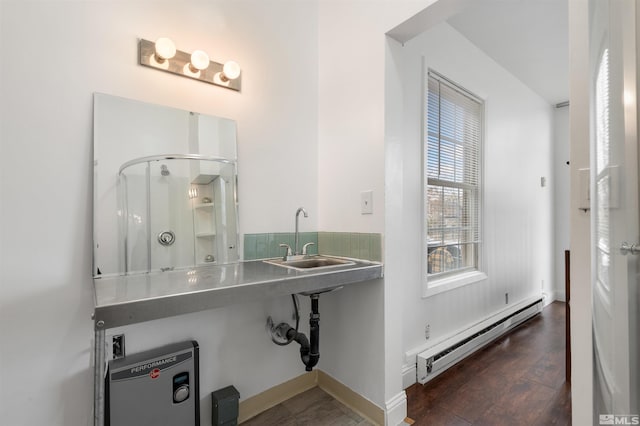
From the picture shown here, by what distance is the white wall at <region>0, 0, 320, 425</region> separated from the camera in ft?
3.83

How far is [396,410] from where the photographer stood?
5.64 ft

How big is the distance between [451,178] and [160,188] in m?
2.36

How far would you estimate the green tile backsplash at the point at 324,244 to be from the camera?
1.76 metres

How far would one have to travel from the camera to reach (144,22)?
1465 millimetres

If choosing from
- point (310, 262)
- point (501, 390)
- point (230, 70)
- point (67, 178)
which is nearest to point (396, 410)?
point (501, 390)

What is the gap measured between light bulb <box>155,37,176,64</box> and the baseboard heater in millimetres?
2424

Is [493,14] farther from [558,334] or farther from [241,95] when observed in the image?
[558,334]

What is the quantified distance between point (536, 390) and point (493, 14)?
289 cm

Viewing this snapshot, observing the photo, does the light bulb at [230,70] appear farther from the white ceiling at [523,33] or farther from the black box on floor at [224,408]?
the black box on floor at [224,408]

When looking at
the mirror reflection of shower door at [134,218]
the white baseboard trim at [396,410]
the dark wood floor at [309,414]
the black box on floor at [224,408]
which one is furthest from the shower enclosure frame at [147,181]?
the white baseboard trim at [396,410]

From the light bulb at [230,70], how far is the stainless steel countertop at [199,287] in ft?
3.50

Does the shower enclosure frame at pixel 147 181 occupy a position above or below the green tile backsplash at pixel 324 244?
above

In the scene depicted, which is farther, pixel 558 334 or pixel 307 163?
pixel 558 334

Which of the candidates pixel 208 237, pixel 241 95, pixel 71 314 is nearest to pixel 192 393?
pixel 71 314
